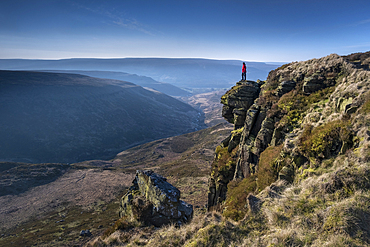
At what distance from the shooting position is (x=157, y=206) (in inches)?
557

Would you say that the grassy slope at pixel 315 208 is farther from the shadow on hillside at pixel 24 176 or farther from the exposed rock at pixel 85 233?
the shadow on hillside at pixel 24 176

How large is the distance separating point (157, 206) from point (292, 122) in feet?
47.1

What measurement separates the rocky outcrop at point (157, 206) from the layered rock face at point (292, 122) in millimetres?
6331

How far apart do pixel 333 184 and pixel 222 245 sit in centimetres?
589

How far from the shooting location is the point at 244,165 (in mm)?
21609

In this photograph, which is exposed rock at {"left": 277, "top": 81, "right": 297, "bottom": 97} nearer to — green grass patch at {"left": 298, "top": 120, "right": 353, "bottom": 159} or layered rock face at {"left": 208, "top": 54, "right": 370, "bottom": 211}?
layered rock face at {"left": 208, "top": 54, "right": 370, "bottom": 211}

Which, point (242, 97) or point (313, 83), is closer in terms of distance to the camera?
point (313, 83)

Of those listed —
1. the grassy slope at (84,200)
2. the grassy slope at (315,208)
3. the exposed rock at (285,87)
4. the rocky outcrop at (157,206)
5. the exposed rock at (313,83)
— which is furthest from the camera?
the grassy slope at (84,200)

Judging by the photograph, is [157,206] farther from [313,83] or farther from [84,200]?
[84,200]

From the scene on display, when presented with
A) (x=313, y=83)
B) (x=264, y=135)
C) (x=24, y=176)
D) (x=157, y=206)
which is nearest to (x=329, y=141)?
(x=264, y=135)

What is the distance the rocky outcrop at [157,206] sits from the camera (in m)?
13.6

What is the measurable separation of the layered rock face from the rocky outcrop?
633 cm

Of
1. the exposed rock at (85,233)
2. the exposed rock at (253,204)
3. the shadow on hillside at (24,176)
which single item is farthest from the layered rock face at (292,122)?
the shadow on hillside at (24,176)

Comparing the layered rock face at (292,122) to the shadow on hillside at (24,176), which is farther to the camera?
the shadow on hillside at (24,176)
